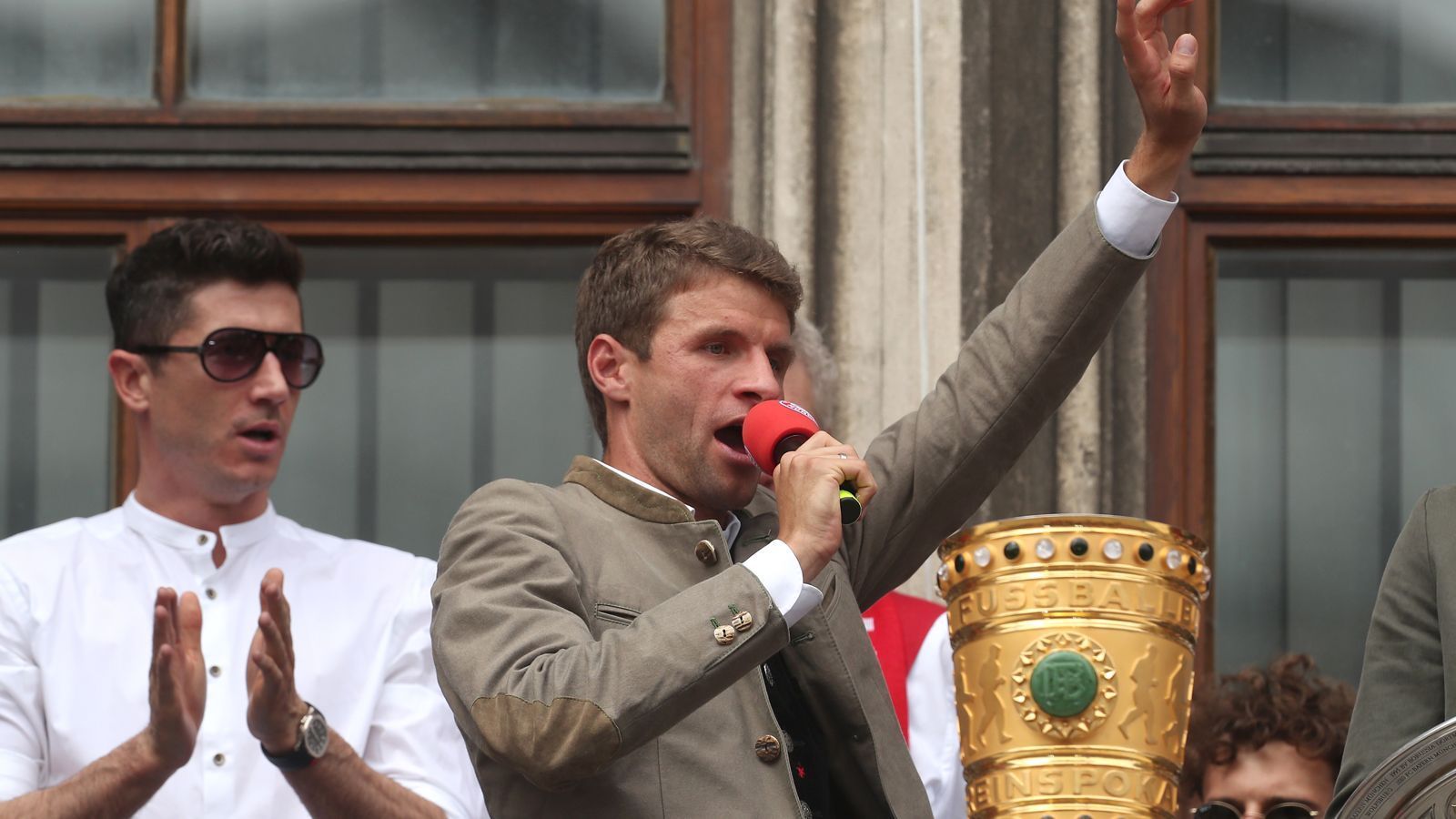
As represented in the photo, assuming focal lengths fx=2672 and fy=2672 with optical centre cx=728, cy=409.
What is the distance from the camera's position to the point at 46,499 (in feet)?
17.7

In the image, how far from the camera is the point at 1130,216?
353cm

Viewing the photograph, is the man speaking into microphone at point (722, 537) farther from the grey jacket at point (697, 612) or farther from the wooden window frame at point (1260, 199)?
the wooden window frame at point (1260, 199)

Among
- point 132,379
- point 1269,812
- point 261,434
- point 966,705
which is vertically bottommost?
point 1269,812

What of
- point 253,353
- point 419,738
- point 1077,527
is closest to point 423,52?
point 253,353

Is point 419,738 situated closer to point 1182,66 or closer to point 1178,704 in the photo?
point 1178,704

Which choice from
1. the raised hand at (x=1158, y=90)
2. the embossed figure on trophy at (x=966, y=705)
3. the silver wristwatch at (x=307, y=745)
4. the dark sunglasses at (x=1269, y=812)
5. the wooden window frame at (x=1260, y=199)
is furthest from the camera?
the wooden window frame at (x=1260, y=199)

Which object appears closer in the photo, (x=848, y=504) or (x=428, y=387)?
(x=848, y=504)

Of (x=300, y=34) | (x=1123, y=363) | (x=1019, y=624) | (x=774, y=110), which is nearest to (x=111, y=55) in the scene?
(x=300, y=34)

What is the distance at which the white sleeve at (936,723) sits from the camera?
479 cm

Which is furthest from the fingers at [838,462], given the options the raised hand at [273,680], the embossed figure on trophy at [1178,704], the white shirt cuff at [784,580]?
the raised hand at [273,680]

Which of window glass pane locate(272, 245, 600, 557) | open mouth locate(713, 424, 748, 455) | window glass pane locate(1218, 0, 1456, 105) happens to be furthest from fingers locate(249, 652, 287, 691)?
window glass pane locate(1218, 0, 1456, 105)

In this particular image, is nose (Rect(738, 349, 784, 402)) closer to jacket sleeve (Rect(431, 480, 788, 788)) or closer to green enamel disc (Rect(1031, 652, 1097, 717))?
jacket sleeve (Rect(431, 480, 788, 788))

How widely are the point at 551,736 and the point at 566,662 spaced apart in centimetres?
9

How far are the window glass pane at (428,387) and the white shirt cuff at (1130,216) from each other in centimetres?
204
